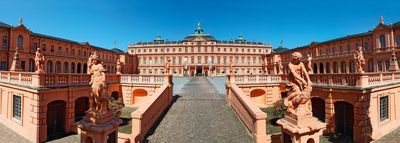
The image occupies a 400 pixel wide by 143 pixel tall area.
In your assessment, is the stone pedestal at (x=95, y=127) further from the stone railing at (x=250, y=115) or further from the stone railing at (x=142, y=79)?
the stone railing at (x=142, y=79)

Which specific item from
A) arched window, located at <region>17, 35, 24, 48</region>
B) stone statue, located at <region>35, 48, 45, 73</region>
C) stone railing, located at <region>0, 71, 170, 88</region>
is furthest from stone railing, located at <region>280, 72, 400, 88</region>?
arched window, located at <region>17, 35, 24, 48</region>

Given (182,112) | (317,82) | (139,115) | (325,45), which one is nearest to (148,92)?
(182,112)

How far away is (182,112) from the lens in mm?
13078

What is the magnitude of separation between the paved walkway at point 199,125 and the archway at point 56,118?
6.57m

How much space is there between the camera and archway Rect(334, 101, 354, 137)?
12.0 metres

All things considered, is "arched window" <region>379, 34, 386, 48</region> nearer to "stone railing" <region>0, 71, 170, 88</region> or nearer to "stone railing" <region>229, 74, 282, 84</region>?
"stone railing" <region>229, 74, 282, 84</region>

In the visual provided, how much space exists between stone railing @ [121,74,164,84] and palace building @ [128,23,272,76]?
60117 mm

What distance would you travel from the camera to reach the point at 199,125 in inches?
432

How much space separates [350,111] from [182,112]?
429 inches

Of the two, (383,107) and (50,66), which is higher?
(50,66)

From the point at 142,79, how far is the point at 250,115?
37.1 feet

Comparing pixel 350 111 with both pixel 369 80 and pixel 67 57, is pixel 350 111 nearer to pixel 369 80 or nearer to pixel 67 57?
pixel 369 80

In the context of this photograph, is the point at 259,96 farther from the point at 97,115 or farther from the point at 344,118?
→ the point at 97,115

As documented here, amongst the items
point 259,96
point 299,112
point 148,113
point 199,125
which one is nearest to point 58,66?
point 148,113
